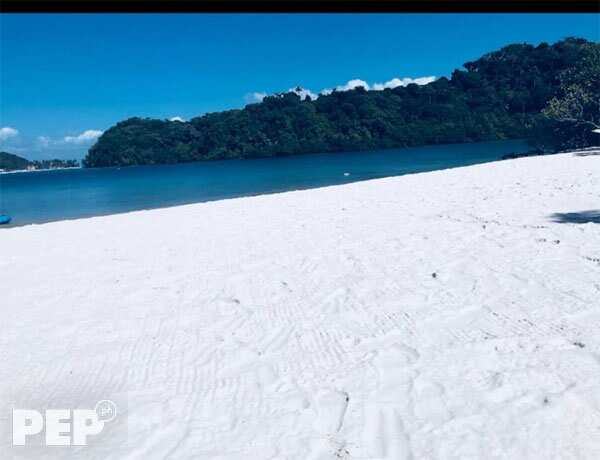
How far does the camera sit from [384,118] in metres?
105

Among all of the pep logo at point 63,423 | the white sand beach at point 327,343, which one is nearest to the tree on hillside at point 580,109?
the white sand beach at point 327,343

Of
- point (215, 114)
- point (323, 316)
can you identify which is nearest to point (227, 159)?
point (215, 114)

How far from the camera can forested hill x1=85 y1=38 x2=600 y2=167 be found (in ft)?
303

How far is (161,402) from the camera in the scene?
2.74m

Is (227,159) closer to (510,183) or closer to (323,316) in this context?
(510,183)
